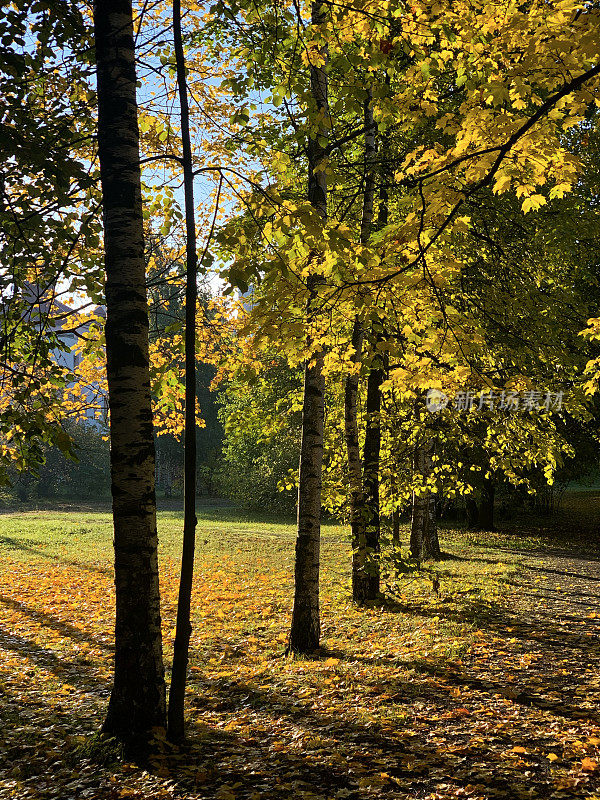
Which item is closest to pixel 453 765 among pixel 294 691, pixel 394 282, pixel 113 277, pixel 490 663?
pixel 294 691

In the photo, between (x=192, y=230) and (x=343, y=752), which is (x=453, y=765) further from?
(x=192, y=230)

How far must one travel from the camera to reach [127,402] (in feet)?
13.6

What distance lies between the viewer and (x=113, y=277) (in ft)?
13.9

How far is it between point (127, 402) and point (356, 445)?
18.3ft

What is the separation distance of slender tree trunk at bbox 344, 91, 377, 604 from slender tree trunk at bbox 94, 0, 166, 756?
3.88m

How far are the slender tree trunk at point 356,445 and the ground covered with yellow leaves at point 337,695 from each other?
545 mm

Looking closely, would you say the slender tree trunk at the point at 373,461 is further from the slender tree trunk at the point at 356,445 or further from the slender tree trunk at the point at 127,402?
the slender tree trunk at the point at 127,402

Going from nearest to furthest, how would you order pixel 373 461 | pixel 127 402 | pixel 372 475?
pixel 127 402 → pixel 372 475 → pixel 373 461

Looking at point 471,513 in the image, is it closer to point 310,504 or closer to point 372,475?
point 372,475

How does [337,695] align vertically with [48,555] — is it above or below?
above

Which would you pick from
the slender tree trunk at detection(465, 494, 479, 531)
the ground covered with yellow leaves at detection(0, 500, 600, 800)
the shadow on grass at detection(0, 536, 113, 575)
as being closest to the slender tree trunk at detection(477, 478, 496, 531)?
the slender tree trunk at detection(465, 494, 479, 531)

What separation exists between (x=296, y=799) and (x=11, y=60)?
16.6 ft

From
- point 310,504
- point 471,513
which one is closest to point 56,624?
point 310,504

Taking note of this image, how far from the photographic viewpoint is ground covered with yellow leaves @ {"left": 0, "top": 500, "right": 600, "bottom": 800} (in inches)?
144
